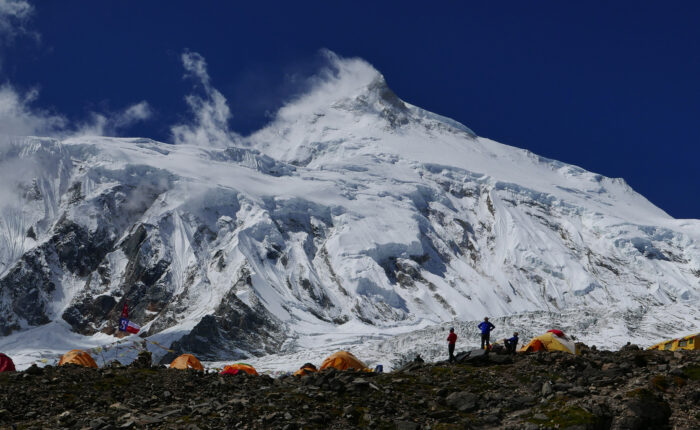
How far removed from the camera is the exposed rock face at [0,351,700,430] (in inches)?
842

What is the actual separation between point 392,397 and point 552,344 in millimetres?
17191

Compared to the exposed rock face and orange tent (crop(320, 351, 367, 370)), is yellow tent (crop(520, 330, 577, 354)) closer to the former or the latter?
the exposed rock face

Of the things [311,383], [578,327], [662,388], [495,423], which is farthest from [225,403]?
[578,327]

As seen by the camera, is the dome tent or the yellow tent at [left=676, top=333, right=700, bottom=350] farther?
the dome tent

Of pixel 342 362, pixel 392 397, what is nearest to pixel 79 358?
pixel 342 362

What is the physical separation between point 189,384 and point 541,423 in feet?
49.5

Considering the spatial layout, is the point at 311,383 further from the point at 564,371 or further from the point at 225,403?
the point at 564,371

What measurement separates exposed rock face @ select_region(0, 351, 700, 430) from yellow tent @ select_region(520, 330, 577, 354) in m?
7.06

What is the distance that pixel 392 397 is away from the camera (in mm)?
25344

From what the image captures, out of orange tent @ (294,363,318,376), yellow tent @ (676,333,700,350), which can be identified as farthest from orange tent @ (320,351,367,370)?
yellow tent @ (676,333,700,350)

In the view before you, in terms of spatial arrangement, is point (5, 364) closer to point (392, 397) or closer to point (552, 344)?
point (392, 397)

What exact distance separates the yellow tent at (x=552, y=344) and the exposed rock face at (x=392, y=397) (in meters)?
7.06

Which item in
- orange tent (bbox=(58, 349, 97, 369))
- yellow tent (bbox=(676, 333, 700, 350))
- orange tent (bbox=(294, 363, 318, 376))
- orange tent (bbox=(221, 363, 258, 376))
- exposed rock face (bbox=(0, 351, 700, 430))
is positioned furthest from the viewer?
orange tent (bbox=(58, 349, 97, 369))

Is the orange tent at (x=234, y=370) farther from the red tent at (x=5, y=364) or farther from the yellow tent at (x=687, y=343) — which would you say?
the yellow tent at (x=687, y=343)
